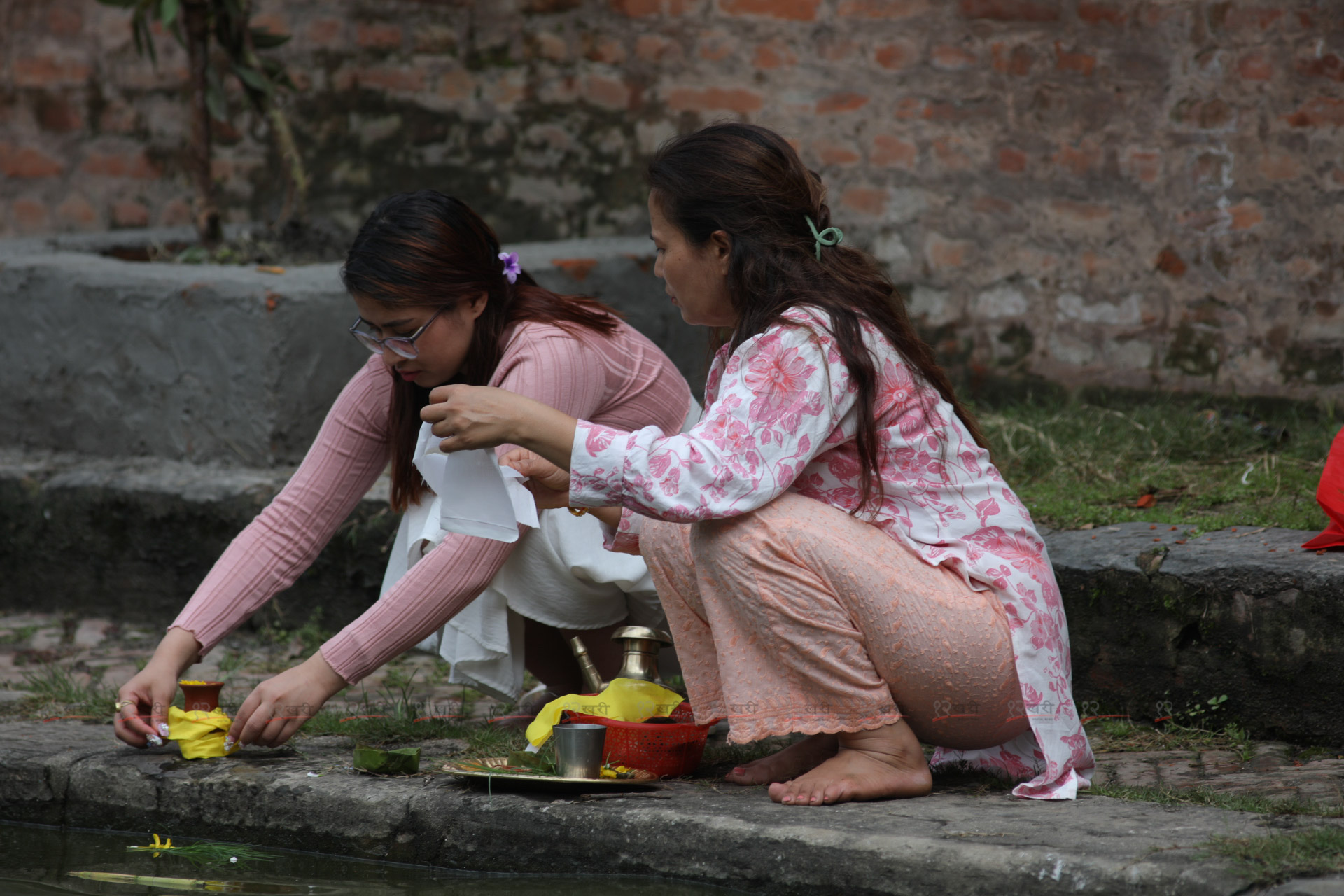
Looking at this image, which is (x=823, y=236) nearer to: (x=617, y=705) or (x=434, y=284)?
(x=434, y=284)

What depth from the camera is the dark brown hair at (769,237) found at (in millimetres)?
2051

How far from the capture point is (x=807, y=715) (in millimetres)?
2006

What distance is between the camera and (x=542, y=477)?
2.32 m

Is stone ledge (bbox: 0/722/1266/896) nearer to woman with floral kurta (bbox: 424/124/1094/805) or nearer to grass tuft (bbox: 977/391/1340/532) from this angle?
woman with floral kurta (bbox: 424/124/1094/805)

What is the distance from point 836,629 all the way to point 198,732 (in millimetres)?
1109

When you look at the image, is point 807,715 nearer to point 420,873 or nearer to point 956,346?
point 420,873

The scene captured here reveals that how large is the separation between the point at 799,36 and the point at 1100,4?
0.90m

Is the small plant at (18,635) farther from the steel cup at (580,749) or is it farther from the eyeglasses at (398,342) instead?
the steel cup at (580,749)

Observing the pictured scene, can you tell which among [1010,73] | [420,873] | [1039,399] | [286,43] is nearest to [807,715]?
[420,873]

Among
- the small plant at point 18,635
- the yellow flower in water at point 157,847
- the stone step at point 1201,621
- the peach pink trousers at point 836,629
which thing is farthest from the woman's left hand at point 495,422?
the small plant at point 18,635

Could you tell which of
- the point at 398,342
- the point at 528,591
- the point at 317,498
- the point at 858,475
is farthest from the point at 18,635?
the point at 858,475

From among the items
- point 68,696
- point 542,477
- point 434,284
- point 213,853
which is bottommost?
point 68,696

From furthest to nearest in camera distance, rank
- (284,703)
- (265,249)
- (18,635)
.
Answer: (265,249) < (18,635) < (284,703)

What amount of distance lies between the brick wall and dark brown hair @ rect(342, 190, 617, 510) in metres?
1.85
